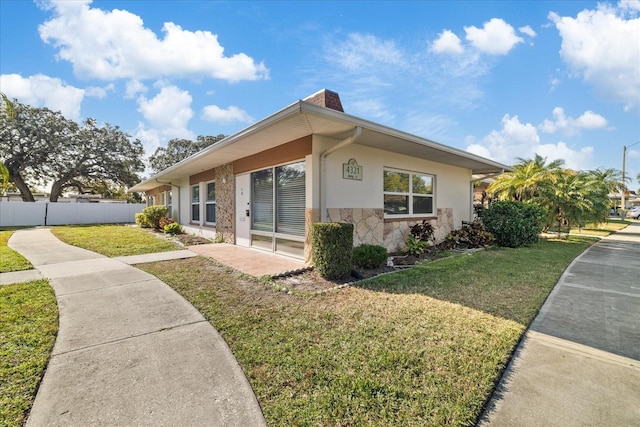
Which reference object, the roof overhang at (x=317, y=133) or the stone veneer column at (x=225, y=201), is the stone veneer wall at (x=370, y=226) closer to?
the roof overhang at (x=317, y=133)

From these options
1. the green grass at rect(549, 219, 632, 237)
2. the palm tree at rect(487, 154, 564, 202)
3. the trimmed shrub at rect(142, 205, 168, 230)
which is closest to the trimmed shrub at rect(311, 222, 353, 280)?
the palm tree at rect(487, 154, 564, 202)

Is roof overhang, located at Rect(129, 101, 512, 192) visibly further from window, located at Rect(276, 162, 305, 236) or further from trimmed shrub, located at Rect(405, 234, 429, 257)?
trimmed shrub, located at Rect(405, 234, 429, 257)

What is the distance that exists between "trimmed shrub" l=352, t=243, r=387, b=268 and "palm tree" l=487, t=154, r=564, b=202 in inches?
366

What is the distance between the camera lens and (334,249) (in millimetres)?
5266

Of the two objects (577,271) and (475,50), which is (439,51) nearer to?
(475,50)

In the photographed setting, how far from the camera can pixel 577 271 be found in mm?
6152

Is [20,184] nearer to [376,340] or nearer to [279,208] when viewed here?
[279,208]

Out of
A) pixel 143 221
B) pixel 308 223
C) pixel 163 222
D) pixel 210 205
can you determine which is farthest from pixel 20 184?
pixel 308 223

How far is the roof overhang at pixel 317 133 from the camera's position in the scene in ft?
15.7

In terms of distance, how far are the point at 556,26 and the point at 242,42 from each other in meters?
8.92

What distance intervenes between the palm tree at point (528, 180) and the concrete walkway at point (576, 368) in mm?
8647

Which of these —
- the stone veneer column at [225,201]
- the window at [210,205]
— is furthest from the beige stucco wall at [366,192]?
the window at [210,205]

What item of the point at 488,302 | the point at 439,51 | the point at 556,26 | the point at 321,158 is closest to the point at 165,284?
the point at 321,158

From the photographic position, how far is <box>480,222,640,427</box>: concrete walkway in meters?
1.98
